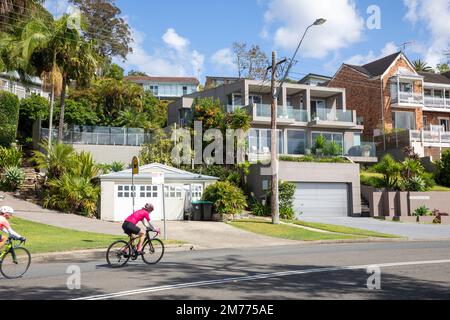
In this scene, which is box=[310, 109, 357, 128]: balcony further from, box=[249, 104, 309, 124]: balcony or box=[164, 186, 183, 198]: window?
box=[164, 186, 183, 198]: window

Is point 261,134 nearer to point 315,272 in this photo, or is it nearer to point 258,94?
point 258,94

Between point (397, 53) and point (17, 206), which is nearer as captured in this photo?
point (17, 206)

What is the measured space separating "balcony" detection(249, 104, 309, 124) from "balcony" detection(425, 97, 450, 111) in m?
16.8

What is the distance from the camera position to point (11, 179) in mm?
26359

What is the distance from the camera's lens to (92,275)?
10234mm

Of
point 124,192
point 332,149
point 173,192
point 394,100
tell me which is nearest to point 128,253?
point 124,192

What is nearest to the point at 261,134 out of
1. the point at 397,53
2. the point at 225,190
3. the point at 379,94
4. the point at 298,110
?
the point at 298,110

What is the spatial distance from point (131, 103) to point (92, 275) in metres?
32.5

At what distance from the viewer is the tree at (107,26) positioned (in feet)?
182

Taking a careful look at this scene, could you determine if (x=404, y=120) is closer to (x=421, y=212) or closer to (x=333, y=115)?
(x=333, y=115)

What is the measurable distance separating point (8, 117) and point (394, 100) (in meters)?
32.4

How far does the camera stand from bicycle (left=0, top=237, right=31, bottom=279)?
33.6 feet

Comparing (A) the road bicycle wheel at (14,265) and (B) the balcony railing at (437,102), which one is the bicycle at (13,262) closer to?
(A) the road bicycle wheel at (14,265)

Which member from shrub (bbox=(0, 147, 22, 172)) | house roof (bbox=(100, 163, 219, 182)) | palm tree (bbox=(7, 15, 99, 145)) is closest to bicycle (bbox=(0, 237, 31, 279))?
house roof (bbox=(100, 163, 219, 182))
